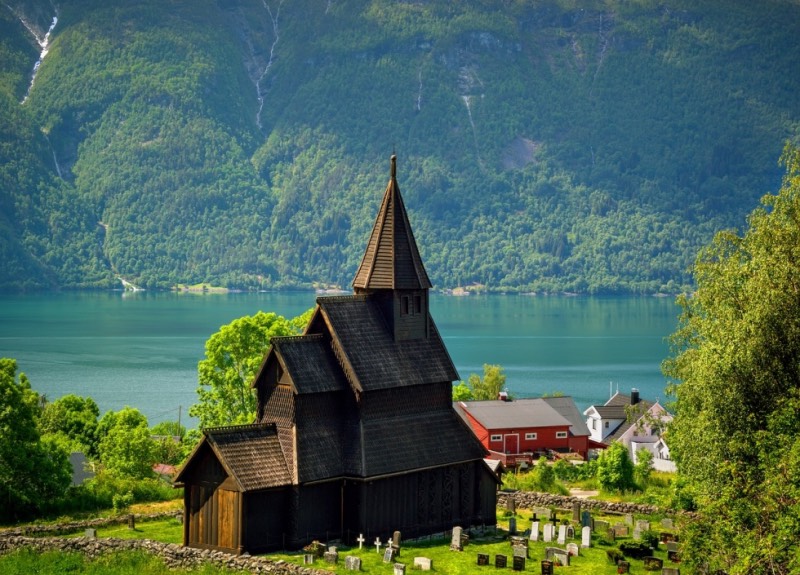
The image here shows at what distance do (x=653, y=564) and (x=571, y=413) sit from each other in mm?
39896

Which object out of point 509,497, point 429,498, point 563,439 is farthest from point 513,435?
point 429,498

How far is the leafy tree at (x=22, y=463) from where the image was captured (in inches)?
1833

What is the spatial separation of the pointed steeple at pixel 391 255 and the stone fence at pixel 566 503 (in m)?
9.49

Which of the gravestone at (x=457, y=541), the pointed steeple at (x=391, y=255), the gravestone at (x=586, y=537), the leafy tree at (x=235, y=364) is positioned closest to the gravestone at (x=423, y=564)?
the gravestone at (x=457, y=541)

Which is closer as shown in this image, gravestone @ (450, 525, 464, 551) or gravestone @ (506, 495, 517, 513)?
gravestone @ (450, 525, 464, 551)

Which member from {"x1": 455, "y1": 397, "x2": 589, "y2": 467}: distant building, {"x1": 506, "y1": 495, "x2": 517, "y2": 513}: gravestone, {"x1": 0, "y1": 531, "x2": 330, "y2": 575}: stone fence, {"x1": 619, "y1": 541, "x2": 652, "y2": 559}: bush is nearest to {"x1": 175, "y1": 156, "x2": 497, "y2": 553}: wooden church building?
{"x1": 0, "y1": 531, "x2": 330, "y2": 575}: stone fence

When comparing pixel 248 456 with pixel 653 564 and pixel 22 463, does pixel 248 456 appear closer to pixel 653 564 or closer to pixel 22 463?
pixel 22 463

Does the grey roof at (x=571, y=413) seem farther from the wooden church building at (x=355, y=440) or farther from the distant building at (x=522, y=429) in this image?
the wooden church building at (x=355, y=440)

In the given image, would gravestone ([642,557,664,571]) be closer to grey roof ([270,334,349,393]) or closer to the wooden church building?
the wooden church building

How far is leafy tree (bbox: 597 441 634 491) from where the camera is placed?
55.3 m

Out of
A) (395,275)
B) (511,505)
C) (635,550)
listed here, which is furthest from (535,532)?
(395,275)

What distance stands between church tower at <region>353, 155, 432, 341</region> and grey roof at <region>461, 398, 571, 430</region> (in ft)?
94.1

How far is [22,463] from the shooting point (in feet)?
154

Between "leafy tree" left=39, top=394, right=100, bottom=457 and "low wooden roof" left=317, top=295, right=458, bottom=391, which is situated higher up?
"low wooden roof" left=317, top=295, right=458, bottom=391
